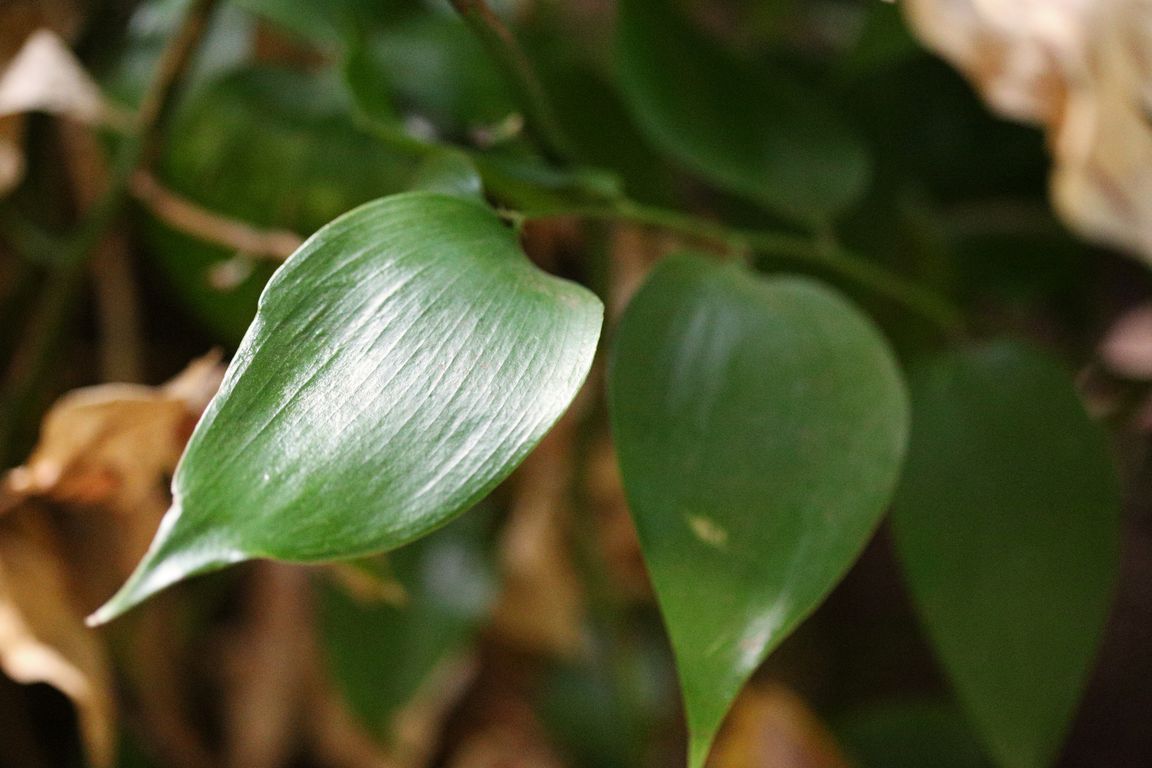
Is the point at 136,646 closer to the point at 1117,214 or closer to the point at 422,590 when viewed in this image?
the point at 422,590

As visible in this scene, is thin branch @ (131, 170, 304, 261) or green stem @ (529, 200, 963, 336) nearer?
green stem @ (529, 200, 963, 336)

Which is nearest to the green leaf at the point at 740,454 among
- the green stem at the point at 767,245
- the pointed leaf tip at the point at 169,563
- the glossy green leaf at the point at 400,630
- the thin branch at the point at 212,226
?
the green stem at the point at 767,245

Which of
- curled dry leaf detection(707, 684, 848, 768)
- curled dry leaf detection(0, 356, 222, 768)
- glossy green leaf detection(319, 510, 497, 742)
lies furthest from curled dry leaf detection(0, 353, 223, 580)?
curled dry leaf detection(707, 684, 848, 768)

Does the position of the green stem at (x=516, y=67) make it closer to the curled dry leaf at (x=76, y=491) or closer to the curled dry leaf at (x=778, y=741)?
the curled dry leaf at (x=76, y=491)

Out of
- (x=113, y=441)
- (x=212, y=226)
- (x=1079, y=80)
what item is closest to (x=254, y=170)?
(x=212, y=226)

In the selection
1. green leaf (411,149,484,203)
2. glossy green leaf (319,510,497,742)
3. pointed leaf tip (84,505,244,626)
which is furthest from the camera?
glossy green leaf (319,510,497,742)

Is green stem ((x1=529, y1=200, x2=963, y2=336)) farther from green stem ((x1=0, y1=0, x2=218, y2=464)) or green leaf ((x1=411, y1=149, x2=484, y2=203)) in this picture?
green stem ((x1=0, y1=0, x2=218, y2=464))

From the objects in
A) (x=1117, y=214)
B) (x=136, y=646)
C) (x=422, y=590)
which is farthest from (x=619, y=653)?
(x=1117, y=214)

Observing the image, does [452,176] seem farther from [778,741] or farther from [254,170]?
[778,741]
